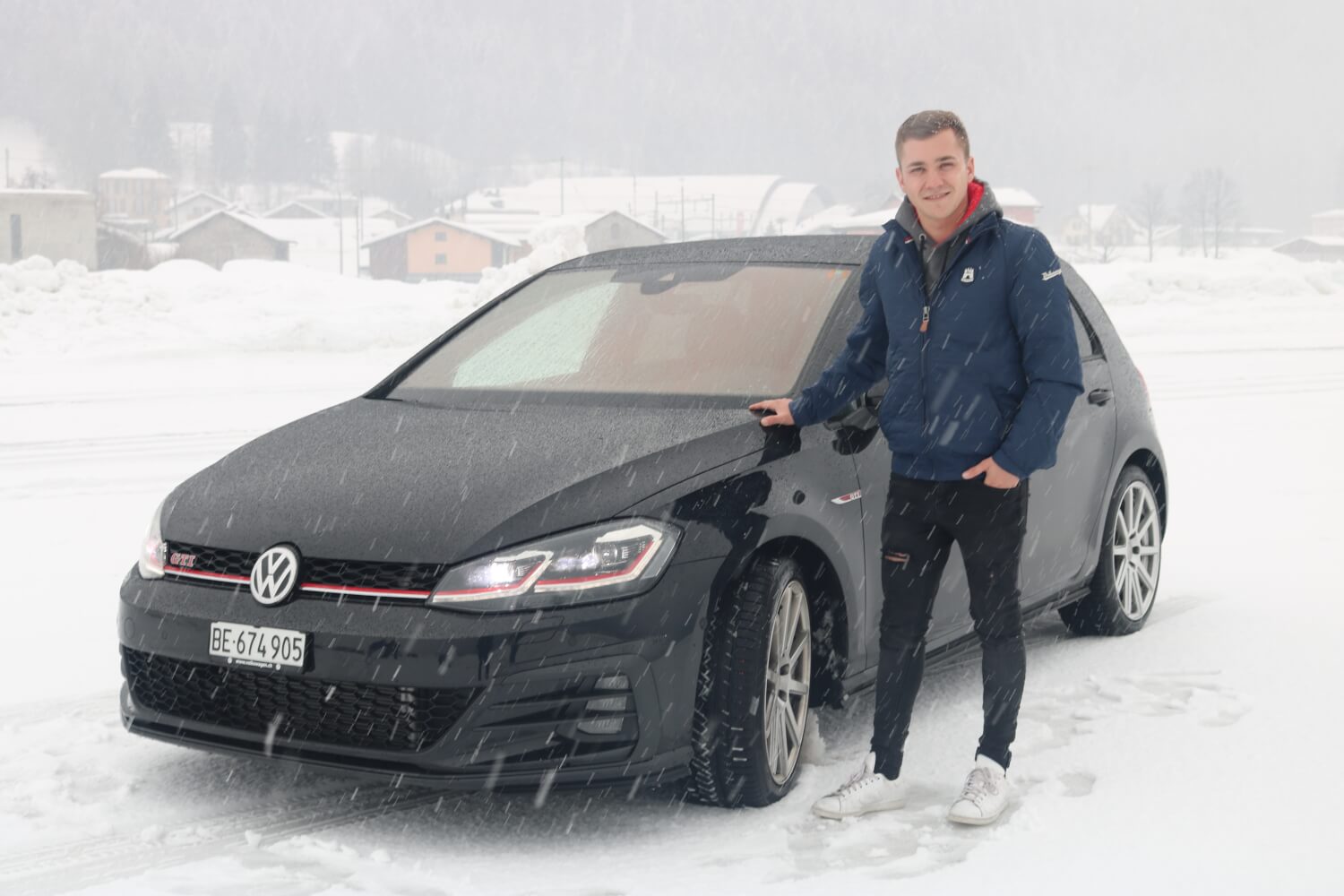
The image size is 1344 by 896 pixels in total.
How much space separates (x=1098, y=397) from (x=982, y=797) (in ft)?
6.69

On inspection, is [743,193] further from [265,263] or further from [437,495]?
[437,495]

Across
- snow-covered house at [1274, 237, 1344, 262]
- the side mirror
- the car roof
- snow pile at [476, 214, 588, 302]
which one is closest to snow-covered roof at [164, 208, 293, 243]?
snow pile at [476, 214, 588, 302]

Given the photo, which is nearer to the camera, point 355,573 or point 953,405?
point 355,573

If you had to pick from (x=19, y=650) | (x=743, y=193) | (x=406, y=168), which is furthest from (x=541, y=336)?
(x=406, y=168)

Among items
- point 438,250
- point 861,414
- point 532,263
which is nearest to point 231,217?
point 438,250

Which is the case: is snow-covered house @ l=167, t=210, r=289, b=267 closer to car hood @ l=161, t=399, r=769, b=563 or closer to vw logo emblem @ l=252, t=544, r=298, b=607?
car hood @ l=161, t=399, r=769, b=563

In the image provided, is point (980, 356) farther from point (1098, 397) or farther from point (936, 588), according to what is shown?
point (1098, 397)

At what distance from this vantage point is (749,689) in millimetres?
3885

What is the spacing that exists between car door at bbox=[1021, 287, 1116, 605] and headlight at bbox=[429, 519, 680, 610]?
1763mm

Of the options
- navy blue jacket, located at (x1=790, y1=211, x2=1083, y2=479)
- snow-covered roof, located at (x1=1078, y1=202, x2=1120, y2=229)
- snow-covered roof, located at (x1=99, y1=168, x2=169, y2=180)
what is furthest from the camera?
snow-covered roof, located at (x1=99, y1=168, x2=169, y2=180)

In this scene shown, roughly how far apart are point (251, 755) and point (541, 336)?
193cm

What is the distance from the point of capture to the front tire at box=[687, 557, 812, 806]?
12.7 feet

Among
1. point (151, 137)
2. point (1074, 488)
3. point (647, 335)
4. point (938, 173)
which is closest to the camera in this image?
point (938, 173)

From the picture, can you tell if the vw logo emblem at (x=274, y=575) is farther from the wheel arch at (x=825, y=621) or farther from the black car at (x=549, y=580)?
the wheel arch at (x=825, y=621)
